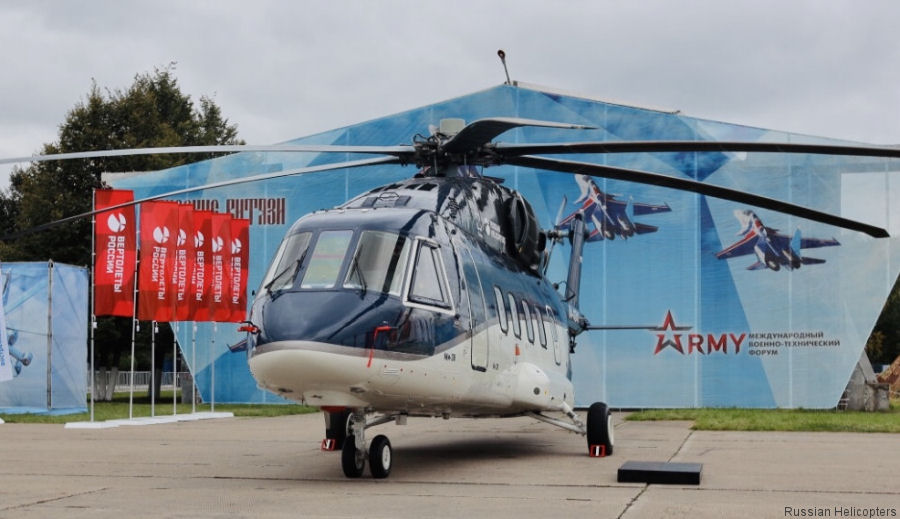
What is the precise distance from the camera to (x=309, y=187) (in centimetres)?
3003

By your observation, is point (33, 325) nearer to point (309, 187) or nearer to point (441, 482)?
point (309, 187)

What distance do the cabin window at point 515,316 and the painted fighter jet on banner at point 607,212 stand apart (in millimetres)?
14965

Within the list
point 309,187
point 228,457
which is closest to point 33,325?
point 309,187

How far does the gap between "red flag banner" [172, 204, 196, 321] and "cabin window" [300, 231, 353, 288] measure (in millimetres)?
13096

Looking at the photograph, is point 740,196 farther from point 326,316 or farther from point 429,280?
point 326,316

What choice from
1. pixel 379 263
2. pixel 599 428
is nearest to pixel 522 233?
pixel 599 428

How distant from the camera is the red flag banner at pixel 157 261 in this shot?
2145cm

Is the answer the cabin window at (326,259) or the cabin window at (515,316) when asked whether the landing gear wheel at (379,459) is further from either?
the cabin window at (515,316)

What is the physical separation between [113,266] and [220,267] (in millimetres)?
3110

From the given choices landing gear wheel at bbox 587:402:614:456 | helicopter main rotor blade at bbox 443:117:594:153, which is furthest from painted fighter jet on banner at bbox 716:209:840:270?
helicopter main rotor blade at bbox 443:117:594:153

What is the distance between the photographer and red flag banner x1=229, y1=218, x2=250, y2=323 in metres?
24.6

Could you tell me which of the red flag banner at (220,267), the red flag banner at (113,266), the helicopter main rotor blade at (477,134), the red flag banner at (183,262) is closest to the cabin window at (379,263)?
the helicopter main rotor blade at (477,134)

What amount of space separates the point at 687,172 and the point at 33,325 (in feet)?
57.1

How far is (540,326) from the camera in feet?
46.1
